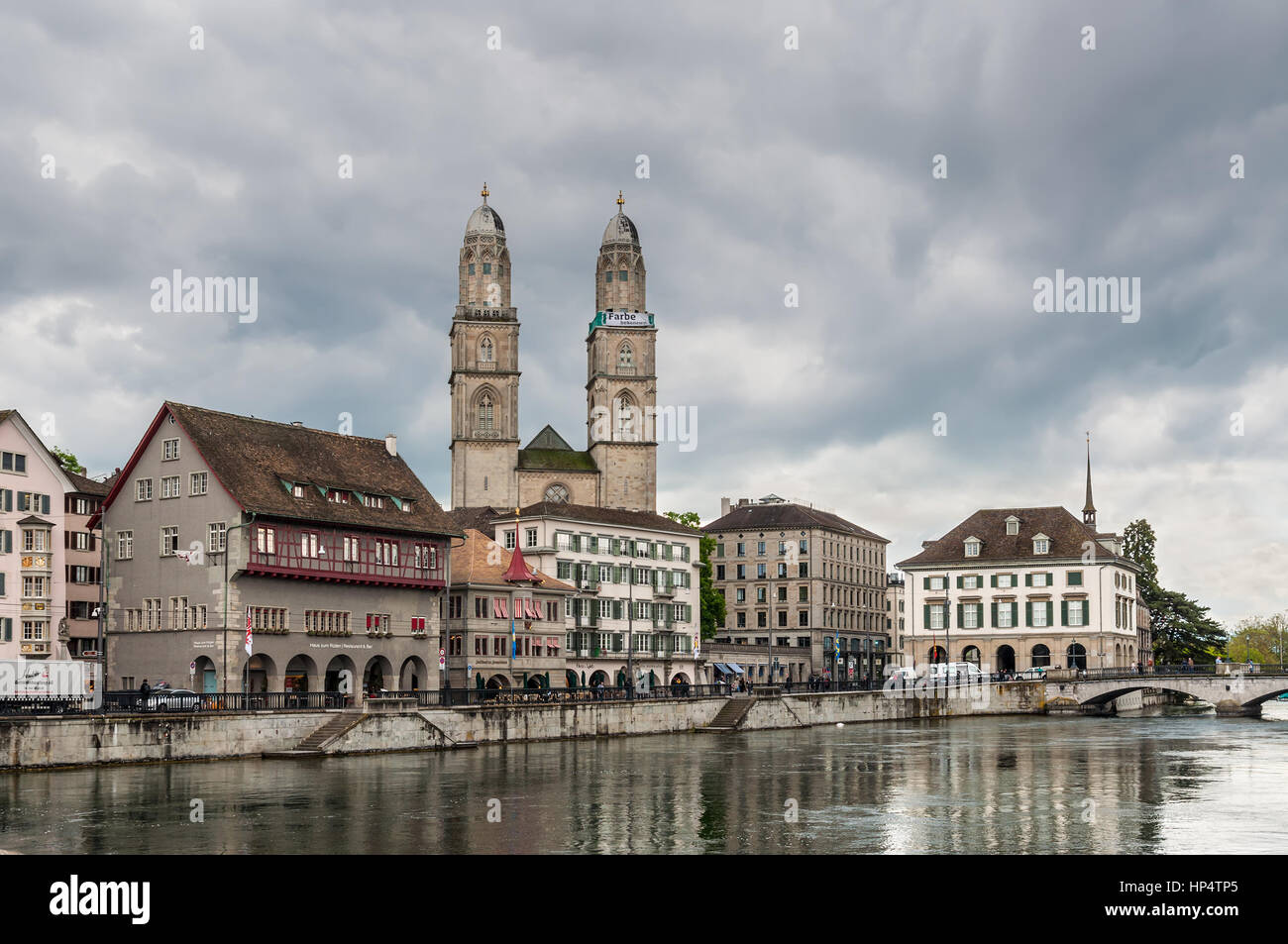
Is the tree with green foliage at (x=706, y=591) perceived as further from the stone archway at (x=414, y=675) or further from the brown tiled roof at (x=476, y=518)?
the stone archway at (x=414, y=675)

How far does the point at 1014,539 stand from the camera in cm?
12094

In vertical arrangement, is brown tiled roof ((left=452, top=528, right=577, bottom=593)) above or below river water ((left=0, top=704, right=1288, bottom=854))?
above

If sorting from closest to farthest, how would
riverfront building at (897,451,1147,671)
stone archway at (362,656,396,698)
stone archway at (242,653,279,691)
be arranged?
stone archway at (242,653,279,691) → stone archway at (362,656,396,698) → riverfront building at (897,451,1147,671)

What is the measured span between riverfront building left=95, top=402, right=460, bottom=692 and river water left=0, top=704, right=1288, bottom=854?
12399mm

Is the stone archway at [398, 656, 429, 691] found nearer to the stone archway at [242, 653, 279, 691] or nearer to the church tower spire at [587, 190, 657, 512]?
the stone archway at [242, 653, 279, 691]

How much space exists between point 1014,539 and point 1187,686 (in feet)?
72.3

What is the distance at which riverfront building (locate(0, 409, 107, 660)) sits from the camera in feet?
237

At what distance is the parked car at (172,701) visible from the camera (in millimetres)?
52906

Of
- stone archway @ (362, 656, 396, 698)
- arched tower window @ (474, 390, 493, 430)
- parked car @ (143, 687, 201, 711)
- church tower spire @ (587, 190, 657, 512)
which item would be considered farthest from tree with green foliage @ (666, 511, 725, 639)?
parked car @ (143, 687, 201, 711)

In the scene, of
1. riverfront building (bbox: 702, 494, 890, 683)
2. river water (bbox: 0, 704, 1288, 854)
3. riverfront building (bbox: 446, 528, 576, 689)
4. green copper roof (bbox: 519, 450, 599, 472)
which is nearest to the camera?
river water (bbox: 0, 704, 1288, 854)

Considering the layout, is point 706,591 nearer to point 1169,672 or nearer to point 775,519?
point 775,519
